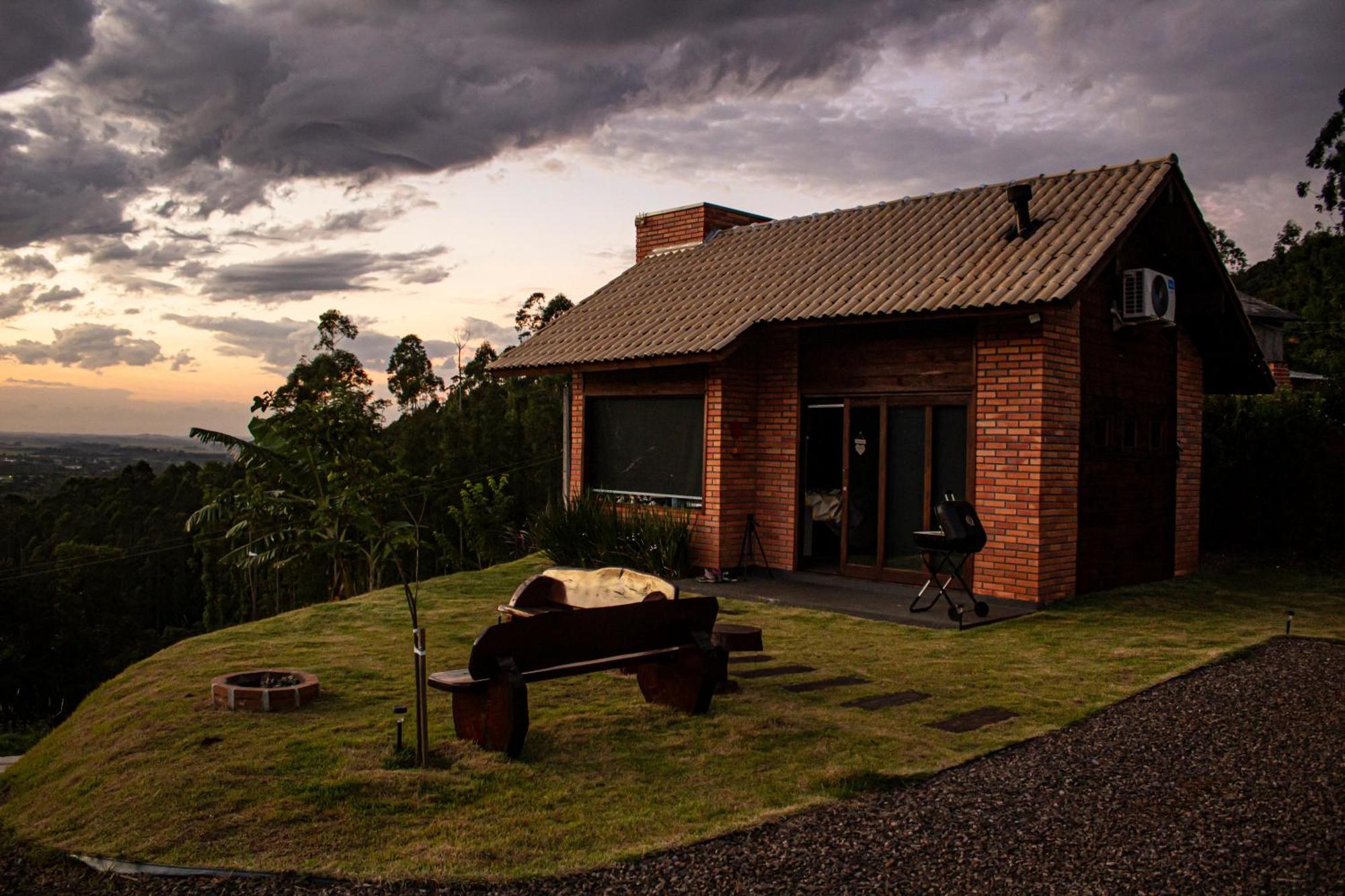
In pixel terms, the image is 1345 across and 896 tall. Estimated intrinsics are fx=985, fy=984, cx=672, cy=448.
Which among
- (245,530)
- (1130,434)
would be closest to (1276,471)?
(1130,434)

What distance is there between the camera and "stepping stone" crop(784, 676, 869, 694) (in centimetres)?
692

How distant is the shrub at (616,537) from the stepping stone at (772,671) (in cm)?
453

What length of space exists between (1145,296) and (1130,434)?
175cm

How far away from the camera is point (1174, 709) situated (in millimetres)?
6219

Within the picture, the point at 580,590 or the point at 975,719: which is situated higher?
the point at 580,590

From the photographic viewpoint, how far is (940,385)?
34.8 feet

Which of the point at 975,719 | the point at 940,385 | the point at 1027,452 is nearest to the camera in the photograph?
the point at 975,719

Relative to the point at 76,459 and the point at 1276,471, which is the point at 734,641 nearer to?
the point at 1276,471

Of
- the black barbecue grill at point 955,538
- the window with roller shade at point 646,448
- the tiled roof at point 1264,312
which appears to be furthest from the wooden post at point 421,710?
the tiled roof at point 1264,312

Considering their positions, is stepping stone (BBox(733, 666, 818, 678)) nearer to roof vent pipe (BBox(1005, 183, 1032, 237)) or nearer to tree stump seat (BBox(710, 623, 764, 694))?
tree stump seat (BBox(710, 623, 764, 694))

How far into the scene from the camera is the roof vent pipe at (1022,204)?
436 inches

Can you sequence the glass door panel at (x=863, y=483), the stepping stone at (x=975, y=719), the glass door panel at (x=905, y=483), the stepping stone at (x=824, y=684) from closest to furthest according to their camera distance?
the stepping stone at (x=975, y=719) → the stepping stone at (x=824, y=684) → the glass door panel at (x=905, y=483) → the glass door panel at (x=863, y=483)

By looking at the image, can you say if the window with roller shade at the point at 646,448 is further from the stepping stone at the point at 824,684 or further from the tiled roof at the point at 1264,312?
the tiled roof at the point at 1264,312

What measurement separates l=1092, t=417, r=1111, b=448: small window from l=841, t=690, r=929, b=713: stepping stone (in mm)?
5351
